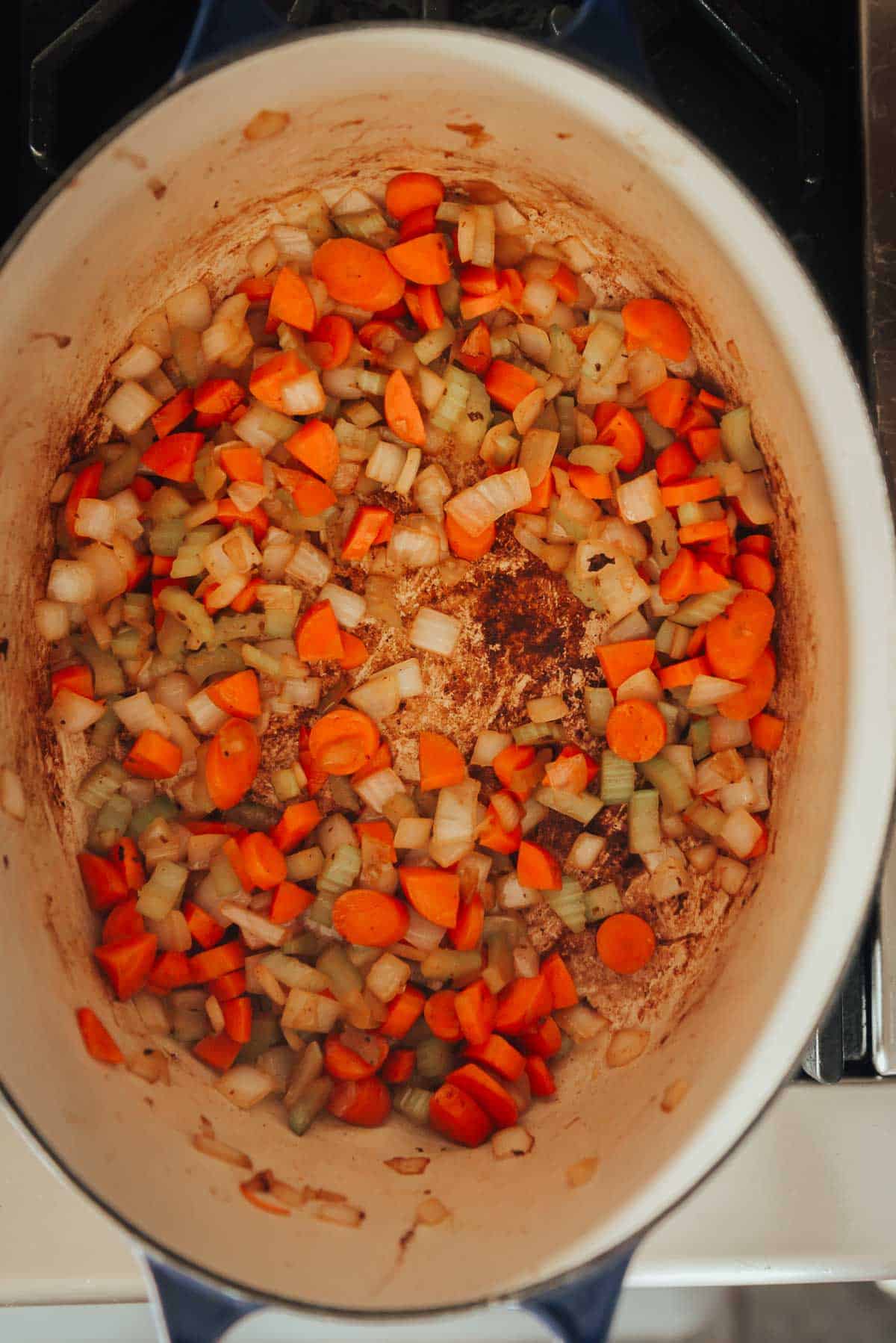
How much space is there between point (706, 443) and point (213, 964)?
0.75m

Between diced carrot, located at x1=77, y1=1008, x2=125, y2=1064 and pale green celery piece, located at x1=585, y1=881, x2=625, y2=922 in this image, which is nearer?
diced carrot, located at x1=77, y1=1008, x2=125, y2=1064

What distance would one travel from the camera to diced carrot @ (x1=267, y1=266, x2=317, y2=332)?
40.8 inches

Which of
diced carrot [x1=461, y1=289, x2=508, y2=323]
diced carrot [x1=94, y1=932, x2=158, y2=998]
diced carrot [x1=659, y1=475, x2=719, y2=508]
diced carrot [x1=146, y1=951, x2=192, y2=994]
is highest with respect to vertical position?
diced carrot [x1=461, y1=289, x2=508, y2=323]

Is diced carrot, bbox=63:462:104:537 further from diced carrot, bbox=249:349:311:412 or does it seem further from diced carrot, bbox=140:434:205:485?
diced carrot, bbox=249:349:311:412

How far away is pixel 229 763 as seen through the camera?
104cm

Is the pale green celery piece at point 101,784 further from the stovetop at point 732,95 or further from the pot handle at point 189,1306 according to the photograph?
the stovetop at point 732,95

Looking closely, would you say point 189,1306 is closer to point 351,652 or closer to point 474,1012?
point 474,1012

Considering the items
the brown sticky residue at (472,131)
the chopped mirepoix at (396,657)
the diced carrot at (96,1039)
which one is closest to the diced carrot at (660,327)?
the chopped mirepoix at (396,657)

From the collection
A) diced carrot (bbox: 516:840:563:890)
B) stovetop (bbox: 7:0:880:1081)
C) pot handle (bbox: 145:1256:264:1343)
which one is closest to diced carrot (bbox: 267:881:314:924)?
diced carrot (bbox: 516:840:563:890)

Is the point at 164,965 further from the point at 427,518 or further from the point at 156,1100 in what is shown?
the point at 427,518

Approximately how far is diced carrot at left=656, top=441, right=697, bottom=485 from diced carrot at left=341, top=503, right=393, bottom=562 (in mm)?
304

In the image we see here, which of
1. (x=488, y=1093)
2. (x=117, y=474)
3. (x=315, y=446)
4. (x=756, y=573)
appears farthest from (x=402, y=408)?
(x=488, y=1093)

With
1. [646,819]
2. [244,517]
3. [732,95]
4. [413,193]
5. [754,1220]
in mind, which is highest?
[732,95]

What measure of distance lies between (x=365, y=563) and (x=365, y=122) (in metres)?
0.43
